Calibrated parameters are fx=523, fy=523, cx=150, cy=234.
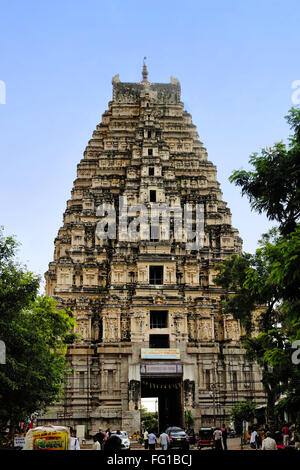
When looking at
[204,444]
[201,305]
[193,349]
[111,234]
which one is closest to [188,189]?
[111,234]

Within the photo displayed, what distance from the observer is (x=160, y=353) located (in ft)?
143

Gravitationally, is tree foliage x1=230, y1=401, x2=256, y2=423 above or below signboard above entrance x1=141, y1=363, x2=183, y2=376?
below

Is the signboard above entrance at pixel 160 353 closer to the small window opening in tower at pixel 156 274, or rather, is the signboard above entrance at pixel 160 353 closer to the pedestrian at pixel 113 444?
the small window opening in tower at pixel 156 274

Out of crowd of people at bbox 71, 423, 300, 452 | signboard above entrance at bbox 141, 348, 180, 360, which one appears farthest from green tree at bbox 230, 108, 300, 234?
signboard above entrance at bbox 141, 348, 180, 360

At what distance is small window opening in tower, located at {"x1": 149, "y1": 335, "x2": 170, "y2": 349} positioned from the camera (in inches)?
1802

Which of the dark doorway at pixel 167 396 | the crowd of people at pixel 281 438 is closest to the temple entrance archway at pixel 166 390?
the dark doorway at pixel 167 396

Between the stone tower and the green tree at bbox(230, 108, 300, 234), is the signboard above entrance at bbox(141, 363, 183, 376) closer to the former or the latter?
the stone tower

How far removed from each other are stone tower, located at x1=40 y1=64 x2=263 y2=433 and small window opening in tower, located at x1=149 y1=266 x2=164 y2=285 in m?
A: 0.09

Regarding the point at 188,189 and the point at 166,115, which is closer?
the point at 188,189

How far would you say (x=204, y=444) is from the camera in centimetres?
3114

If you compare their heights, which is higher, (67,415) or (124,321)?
(124,321)

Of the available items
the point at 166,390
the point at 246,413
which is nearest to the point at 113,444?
the point at 246,413

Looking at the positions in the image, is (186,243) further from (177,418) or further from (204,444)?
(204,444)

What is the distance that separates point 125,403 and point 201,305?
10.7 meters
